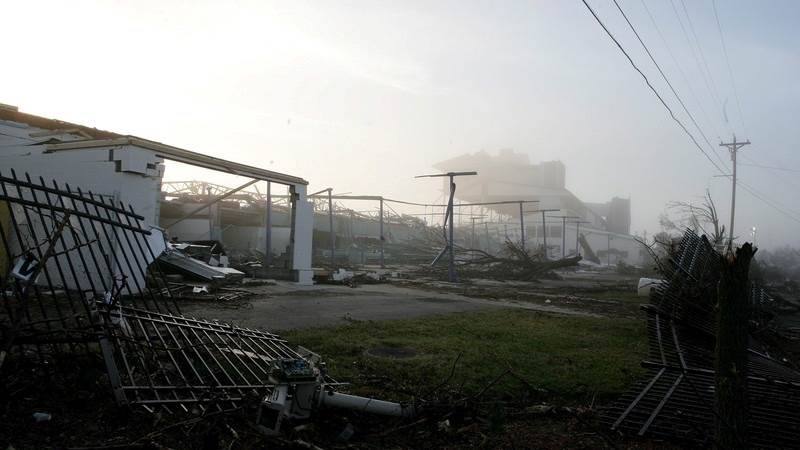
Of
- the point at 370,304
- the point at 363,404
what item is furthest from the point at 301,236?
the point at 363,404

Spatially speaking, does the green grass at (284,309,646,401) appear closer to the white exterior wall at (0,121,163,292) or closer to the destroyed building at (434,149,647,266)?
the white exterior wall at (0,121,163,292)

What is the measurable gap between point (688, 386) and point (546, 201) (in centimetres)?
6382

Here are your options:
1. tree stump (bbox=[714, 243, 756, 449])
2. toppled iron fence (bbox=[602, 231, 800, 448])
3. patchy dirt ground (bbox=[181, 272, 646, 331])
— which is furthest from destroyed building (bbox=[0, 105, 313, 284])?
tree stump (bbox=[714, 243, 756, 449])

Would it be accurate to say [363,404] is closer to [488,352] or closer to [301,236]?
[488,352]

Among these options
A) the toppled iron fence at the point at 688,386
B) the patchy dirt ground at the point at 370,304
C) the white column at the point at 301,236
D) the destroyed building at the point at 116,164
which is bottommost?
the patchy dirt ground at the point at 370,304

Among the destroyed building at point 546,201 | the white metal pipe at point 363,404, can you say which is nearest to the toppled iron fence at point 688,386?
the white metal pipe at point 363,404

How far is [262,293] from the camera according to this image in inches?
501

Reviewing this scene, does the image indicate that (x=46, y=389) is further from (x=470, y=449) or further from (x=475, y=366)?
(x=475, y=366)

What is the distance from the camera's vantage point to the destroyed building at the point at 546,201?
55.2 meters

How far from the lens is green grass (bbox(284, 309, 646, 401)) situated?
5312 mm

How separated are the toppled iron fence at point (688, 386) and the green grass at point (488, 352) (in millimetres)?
599

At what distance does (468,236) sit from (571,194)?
34.4m

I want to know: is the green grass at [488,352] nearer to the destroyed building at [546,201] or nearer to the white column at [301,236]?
the white column at [301,236]

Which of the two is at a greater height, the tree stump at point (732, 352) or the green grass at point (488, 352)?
the tree stump at point (732, 352)
